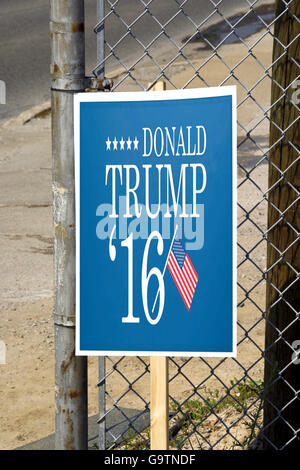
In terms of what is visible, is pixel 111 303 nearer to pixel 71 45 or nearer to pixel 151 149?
pixel 151 149

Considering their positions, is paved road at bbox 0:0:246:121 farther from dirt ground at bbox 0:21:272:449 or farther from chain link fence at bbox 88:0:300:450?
chain link fence at bbox 88:0:300:450

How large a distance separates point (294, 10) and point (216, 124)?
71 centimetres

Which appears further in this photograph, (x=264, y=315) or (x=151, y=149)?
(x=264, y=315)

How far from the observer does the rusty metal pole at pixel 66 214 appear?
233 centimetres

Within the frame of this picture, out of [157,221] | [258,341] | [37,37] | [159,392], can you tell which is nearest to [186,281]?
[157,221]

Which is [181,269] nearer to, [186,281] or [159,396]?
[186,281]

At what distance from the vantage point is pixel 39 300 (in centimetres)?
549

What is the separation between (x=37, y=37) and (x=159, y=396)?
12468mm

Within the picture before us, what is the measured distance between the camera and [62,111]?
93.4 inches

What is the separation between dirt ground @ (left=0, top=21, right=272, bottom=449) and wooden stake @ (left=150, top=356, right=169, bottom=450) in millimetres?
546

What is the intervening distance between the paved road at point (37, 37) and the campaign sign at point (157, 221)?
8.19m

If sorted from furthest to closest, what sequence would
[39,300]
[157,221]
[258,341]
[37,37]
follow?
[37,37], [39,300], [258,341], [157,221]

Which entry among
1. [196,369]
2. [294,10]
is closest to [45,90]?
[196,369]

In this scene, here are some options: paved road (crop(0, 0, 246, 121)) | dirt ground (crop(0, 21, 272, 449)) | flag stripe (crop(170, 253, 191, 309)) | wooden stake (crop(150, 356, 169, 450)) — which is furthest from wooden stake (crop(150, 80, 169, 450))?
paved road (crop(0, 0, 246, 121))
